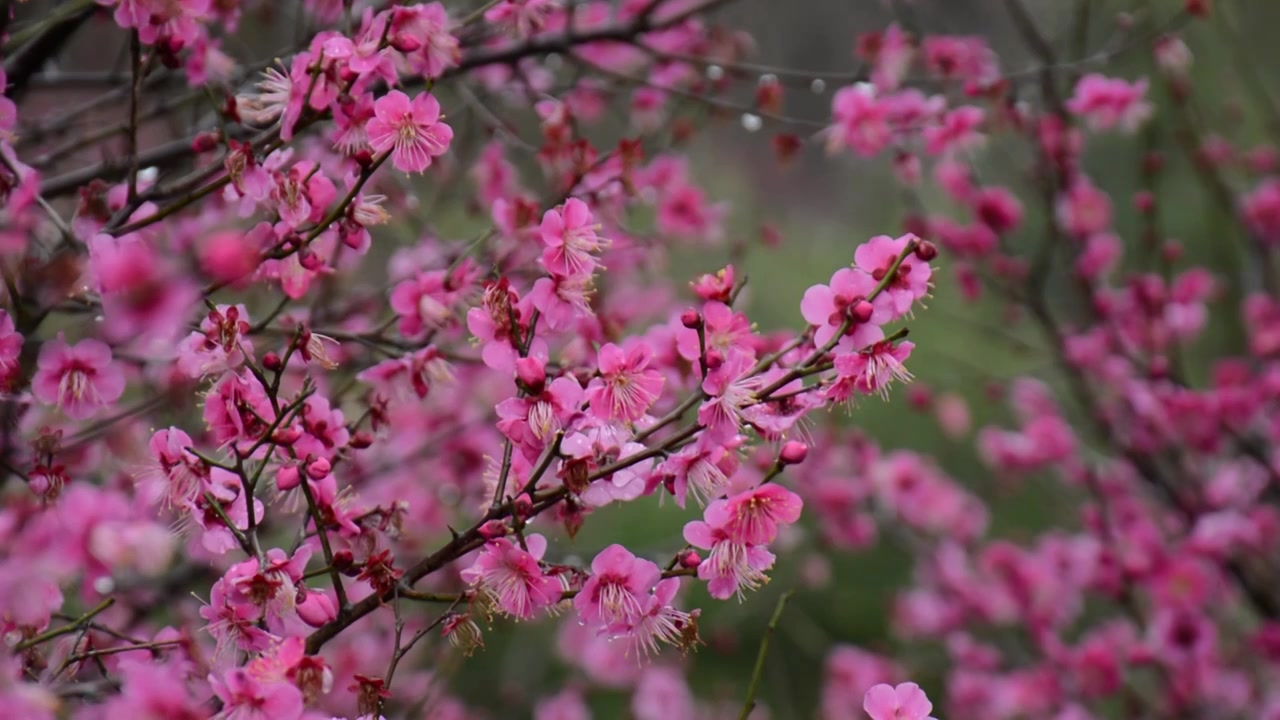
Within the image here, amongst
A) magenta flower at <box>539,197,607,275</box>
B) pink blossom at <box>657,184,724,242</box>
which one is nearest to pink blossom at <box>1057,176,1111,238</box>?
pink blossom at <box>657,184,724,242</box>

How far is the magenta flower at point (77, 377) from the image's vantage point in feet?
4.30

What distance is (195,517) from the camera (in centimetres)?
128

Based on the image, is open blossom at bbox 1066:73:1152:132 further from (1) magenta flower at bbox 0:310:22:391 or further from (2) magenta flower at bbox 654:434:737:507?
(1) magenta flower at bbox 0:310:22:391

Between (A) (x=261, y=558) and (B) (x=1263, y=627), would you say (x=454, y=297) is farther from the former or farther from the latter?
(B) (x=1263, y=627)

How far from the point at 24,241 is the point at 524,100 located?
5.03 feet

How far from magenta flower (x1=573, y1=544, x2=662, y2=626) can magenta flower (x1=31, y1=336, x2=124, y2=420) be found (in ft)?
2.16

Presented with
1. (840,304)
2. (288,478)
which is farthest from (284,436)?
(840,304)

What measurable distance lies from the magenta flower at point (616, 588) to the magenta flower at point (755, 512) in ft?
0.33

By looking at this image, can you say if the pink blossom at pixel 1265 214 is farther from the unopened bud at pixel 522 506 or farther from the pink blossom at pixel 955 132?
the unopened bud at pixel 522 506

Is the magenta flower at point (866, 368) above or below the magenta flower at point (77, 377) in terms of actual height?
above

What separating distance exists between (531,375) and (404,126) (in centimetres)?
39

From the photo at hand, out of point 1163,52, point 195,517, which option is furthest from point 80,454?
point 1163,52

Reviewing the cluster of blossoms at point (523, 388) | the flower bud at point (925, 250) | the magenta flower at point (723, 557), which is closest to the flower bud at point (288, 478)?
the cluster of blossoms at point (523, 388)

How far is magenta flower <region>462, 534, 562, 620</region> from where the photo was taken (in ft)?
4.03
